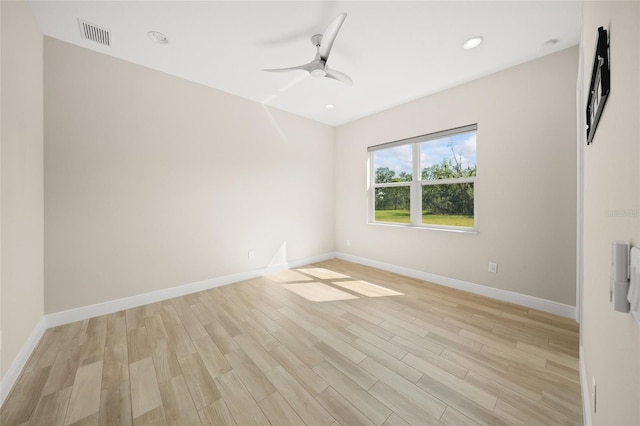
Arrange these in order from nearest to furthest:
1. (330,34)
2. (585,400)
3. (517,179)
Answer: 1. (585,400)
2. (330,34)
3. (517,179)

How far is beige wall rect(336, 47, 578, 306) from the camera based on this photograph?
2.39m

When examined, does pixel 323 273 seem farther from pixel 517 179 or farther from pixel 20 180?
pixel 20 180

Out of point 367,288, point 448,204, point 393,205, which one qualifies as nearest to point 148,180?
point 367,288

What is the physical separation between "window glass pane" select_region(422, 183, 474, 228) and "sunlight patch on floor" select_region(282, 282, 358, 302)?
172cm

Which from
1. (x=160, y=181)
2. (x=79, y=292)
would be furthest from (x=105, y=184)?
(x=79, y=292)

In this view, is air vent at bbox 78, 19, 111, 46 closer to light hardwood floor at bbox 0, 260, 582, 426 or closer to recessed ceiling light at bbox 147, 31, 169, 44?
recessed ceiling light at bbox 147, 31, 169, 44

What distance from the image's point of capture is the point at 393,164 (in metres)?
4.04

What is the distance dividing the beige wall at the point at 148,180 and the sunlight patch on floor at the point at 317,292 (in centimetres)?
85

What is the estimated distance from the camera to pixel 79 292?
2.38m

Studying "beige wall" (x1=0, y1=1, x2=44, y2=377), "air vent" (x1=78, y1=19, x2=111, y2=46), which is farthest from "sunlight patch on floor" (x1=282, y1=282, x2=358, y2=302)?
"air vent" (x1=78, y1=19, x2=111, y2=46)

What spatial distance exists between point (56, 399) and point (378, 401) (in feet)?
6.49

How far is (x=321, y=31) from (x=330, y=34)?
1.44 feet

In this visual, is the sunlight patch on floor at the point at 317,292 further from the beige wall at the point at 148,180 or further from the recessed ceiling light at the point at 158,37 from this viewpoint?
the recessed ceiling light at the point at 158,37

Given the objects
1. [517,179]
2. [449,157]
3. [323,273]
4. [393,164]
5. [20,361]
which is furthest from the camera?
[393,164]
